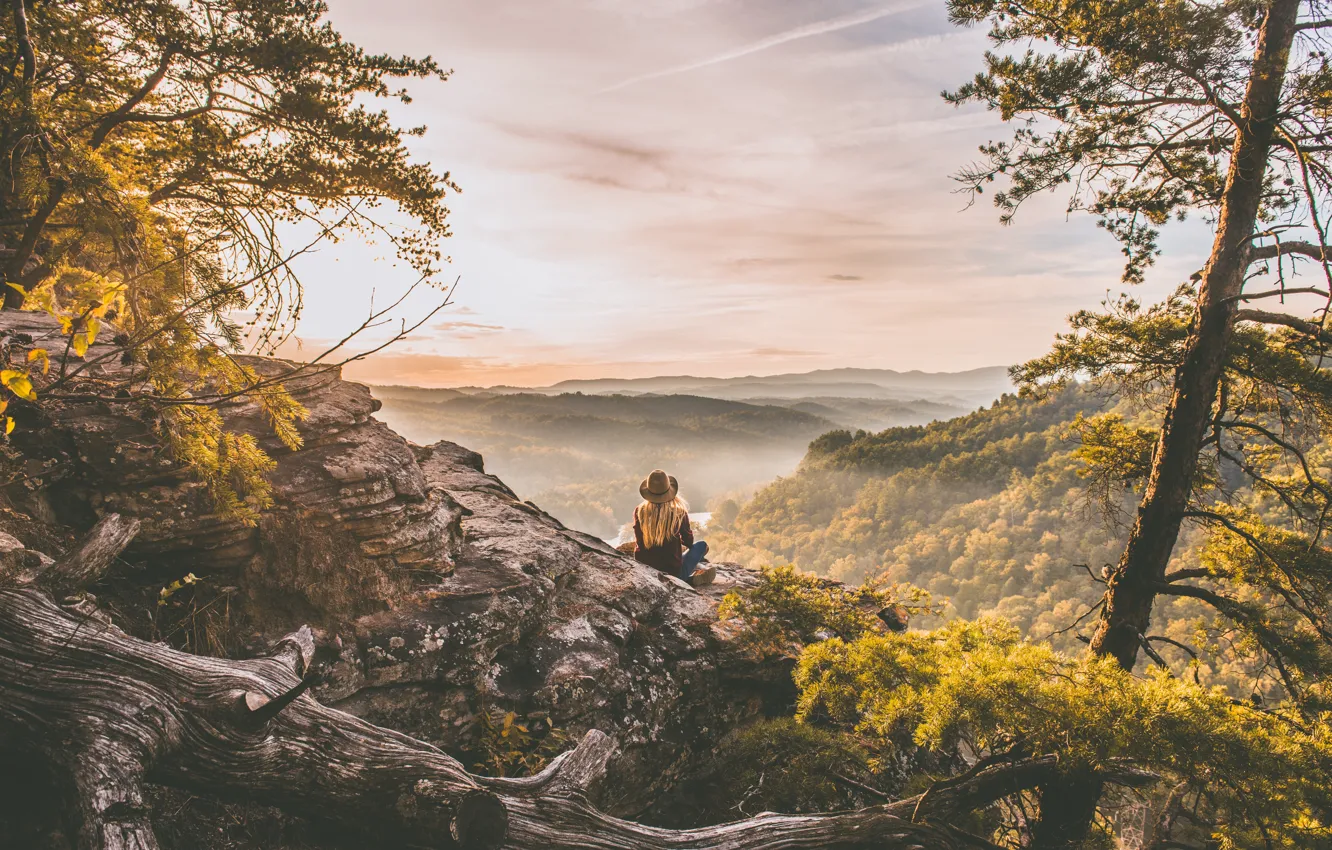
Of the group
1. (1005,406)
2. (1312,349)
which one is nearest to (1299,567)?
(1312,349)

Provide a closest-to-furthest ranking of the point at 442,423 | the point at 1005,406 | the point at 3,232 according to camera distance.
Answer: the point at 3,232 < the point at 1005,406 < the point at 442,423

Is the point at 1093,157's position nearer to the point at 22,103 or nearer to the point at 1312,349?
the point at 1312,349

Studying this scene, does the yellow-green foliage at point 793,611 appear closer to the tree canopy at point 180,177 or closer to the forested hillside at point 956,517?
the tree canopy at point 180,177

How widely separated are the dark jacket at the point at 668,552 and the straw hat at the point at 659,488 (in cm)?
48

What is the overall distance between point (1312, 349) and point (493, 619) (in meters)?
9.05

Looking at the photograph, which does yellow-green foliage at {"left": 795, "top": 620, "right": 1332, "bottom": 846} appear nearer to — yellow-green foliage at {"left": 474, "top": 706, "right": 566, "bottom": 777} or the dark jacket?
yellow-green foliage at {"left": 474, "top": 706, "right": 566, "bottom": 777}

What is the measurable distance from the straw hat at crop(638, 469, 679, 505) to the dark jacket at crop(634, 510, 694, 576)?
1.59 ft

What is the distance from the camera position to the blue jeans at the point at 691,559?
915 centimetres

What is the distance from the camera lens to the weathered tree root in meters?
2.72

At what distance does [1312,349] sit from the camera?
584cm

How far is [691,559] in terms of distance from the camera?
9.32 meters

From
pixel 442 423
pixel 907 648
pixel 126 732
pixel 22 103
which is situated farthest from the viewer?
pixel 442 423

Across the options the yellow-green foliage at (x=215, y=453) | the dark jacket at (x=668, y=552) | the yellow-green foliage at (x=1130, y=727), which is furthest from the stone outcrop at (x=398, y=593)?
the yellow-green foliage at (x=1130, y=727)

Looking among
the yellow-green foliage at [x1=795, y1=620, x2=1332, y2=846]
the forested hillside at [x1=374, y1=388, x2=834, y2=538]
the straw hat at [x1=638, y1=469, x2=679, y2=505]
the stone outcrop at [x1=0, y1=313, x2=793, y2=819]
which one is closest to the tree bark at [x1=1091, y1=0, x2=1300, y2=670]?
the yellow-green foliage at [x1=795, y1=620, x2=1332, y2=846]
